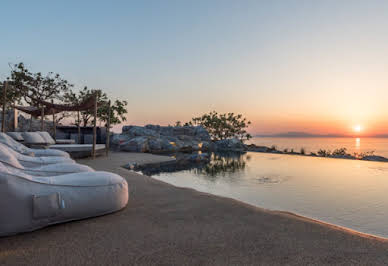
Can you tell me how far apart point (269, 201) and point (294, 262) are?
2.59 metres

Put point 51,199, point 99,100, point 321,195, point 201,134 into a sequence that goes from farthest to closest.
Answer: point 201,134 → point 99,100 → point 321,195 → point 51,199

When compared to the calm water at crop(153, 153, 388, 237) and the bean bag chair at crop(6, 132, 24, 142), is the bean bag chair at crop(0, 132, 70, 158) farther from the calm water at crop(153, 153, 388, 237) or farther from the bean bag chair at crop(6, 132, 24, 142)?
the calm water at crop(153, 153, 388, 237)

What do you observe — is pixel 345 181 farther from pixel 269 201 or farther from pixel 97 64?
pixel 97 64

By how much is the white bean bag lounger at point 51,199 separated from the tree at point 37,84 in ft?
63.5

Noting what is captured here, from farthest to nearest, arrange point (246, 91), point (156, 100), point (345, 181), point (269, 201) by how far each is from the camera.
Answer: point (156, 100) → point (246, 91) → point (345, 181) → point (269, 201)

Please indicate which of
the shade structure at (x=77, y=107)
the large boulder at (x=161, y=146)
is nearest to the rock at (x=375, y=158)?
the large boulder at (x=161, y=146)

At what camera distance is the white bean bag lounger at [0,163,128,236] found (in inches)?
61.2

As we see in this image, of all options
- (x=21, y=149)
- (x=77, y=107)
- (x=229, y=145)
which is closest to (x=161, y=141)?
(x=77, y=107)

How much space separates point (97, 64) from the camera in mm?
12992

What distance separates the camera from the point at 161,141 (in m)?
15.4

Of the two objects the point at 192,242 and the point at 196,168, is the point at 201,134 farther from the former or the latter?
the point at 192,242

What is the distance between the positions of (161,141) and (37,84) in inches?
504

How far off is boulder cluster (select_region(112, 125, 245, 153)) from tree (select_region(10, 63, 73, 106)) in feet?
→ 25.5

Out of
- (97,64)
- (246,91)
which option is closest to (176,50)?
(97,64)
